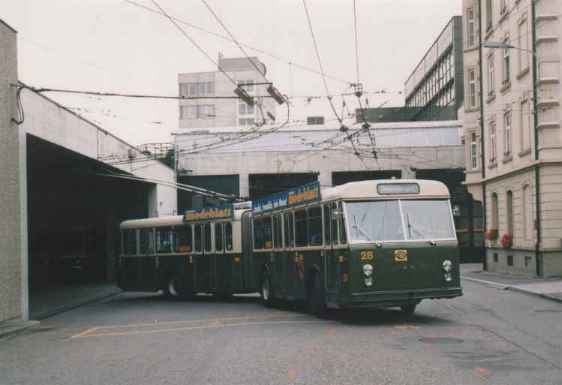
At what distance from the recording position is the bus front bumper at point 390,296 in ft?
51.3

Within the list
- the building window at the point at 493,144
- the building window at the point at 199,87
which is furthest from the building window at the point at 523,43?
the building window at the point at 199,87

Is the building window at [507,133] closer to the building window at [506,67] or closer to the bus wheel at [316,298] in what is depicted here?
the building window at [506,67]

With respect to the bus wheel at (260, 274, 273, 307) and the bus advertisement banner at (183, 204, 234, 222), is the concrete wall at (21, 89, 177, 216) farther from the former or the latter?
the bus wheel at (260, 274, 273, 307)

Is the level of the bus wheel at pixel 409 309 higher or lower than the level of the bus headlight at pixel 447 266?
lower

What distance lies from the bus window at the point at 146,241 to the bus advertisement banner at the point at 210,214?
214cm

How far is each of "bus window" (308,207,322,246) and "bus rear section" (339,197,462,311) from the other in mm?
1322

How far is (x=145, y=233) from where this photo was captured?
91.9 ft

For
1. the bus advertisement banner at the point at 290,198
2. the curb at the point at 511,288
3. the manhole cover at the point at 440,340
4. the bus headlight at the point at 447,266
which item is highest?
the bus advertisement banner at the point at 290,198

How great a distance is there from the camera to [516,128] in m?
33.9

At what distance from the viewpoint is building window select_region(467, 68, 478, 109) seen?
41.6 metres

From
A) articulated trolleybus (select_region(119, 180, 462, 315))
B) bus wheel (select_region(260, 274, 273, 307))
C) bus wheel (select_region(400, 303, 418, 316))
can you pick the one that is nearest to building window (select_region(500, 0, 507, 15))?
articulated trolleybus (select_region(119, 180, 462, 315))

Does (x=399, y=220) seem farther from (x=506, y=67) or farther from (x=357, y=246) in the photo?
(x=506, y=67)

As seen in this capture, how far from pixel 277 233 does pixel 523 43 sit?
1657 centimetres

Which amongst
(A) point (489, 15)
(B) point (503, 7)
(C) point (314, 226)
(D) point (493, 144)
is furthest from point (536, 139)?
(C) point (314, 226)
